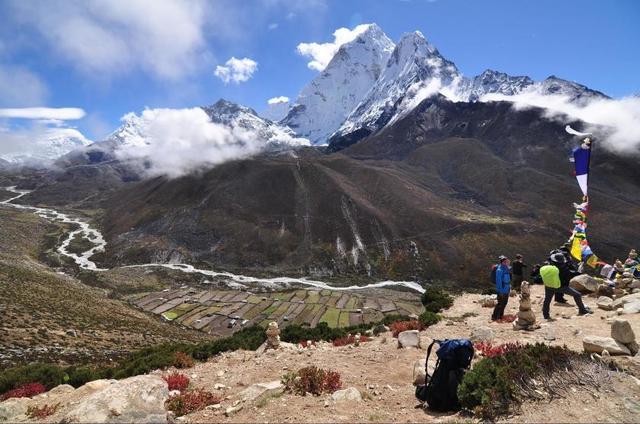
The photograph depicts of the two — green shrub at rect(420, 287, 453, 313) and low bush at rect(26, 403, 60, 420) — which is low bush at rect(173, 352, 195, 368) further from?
green shrub at rect(420, 287, 453, 313)

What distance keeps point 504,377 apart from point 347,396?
4323 mm

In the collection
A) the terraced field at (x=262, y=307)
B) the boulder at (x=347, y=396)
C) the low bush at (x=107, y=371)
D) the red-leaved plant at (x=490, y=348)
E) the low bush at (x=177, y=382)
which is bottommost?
the terraced field at (x=262, y=307)

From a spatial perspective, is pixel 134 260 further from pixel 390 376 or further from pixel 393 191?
pixel 390 376

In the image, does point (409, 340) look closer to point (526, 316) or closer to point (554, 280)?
point (526, 316)

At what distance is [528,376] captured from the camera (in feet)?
32.0

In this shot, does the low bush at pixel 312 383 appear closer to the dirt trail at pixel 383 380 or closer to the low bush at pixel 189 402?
the dirt trail at pixel 383 380

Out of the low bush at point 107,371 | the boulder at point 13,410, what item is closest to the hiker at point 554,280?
the low bush at point 107,371

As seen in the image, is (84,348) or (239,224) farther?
(239,224)

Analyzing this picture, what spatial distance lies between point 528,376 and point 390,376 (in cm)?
527

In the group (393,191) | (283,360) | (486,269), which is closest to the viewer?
(283,360)

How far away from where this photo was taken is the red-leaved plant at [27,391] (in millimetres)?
16641

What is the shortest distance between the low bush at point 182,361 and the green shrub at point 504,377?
44.7 feet

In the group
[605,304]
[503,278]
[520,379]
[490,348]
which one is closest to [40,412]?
[520,379]

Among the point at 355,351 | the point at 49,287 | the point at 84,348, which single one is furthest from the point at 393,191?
the point at 355,351
